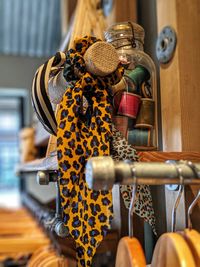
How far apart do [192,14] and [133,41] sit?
163 millimetres

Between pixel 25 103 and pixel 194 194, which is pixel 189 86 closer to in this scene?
pixel 194 194

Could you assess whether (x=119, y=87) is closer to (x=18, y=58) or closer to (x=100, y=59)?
(x=100, y=59)

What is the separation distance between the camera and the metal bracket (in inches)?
31.2

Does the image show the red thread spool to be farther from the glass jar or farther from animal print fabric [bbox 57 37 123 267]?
animal print fabric [bbox 57 37 123 267]

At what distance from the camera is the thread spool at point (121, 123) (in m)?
0.68

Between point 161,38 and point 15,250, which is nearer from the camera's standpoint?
point 161,38

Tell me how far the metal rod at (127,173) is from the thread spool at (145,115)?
23 cm

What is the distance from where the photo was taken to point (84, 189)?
1.91ft

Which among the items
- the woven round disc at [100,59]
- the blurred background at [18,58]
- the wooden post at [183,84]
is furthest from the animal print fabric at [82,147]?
the blurred background at [18,58]

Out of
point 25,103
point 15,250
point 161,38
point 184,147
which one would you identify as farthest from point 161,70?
point 25,103

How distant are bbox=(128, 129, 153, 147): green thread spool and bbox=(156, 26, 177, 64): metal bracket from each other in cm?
21

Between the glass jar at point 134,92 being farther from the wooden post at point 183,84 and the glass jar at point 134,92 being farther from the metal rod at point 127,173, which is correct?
the metal rod at point 127,173

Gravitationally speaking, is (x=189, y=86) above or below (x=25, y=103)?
below

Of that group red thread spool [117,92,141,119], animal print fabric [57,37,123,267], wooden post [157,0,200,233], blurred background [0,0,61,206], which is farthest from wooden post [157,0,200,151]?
blurred background [0,0,61,206]
